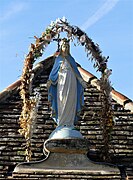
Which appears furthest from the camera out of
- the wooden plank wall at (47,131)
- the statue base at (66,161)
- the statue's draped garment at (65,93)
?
the wooden plank wall at (47,131)

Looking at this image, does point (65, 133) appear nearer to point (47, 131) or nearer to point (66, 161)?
point (66, 161)

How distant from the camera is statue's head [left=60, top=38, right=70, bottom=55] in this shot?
33.8 ft

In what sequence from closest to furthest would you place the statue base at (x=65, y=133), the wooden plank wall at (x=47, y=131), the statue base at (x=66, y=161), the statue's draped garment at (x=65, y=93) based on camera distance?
1. the statue base at (x=66, y=161)
2. the statue base at (x=65, y=133)
3. the statue's draped garment at (x=65, y=93)
4. the wooden plank wall at (x=47, y=131)

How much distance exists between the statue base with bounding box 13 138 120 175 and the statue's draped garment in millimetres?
413

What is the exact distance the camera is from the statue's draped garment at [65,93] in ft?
32.5

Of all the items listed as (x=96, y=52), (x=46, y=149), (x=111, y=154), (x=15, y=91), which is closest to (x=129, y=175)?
(x=111, y=154)

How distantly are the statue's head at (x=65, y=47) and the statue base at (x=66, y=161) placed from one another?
1.53 metres

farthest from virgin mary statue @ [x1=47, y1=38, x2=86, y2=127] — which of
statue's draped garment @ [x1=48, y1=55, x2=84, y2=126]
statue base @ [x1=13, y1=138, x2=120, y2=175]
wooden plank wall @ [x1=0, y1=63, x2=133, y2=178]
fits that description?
wooden plank wall @ [x1=0, y1=63, x2=133, y2=178]

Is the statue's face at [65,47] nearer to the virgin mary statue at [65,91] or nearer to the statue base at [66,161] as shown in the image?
the virgin mary statue at [65,91]

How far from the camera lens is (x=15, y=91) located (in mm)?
11930

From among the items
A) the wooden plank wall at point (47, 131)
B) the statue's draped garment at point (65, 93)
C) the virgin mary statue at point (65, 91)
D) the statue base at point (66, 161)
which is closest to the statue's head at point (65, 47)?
the virgin mary statue at point (65, 91)

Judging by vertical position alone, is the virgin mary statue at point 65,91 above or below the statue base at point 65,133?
above

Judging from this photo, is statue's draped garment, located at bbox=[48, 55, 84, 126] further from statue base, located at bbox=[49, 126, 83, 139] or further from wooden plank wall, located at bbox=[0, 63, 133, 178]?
wooden plank wall, located at bbox=[0, 63, 133, 178]

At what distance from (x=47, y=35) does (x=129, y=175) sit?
8.61 ft
